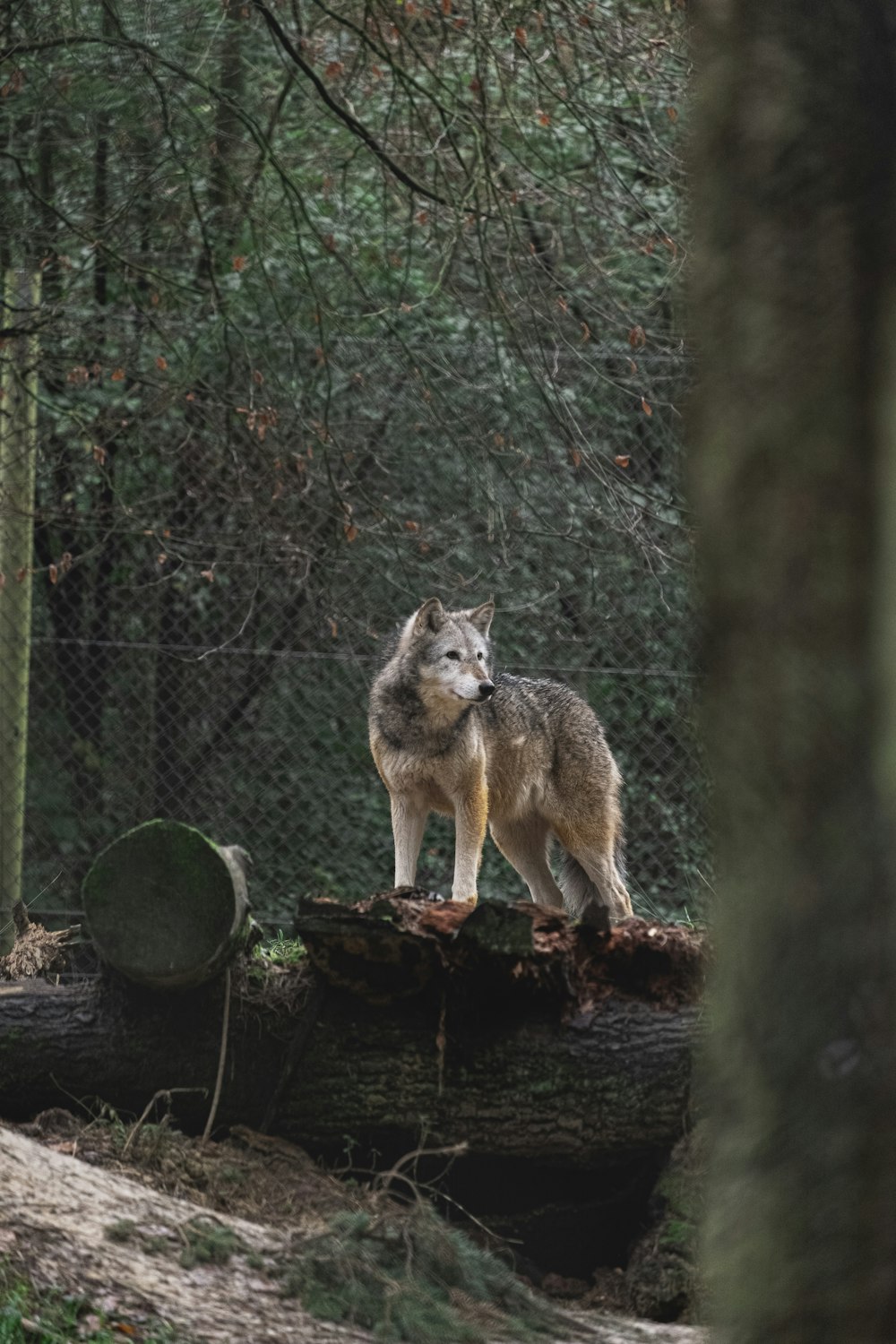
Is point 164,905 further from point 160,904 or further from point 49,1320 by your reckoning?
point 49,1320

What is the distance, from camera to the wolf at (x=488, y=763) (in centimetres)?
621

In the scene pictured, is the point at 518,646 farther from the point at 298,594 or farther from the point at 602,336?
the point at 602,336

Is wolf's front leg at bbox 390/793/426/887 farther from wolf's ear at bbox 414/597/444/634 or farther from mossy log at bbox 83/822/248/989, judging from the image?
mossy log at bbox 83/822/248/989

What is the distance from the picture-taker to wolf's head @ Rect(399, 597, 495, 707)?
621 centimetres

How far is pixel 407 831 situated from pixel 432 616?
94cm

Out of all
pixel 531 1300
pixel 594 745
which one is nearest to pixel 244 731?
pixel 594 745

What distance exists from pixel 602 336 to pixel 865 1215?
7065 millimetres

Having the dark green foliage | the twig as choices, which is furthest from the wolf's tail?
the dark green foliage

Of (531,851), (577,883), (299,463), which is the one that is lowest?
(577,883)

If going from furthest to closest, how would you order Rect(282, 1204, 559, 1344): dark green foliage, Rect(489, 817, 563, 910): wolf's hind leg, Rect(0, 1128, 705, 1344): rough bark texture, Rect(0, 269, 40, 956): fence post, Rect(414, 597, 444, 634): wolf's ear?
Rect(0, 269, 40, 956): fence post → Rect(489, 817, 563, 910): wolf's hind leg → Rect(414, 597, 444, 634): wolf's ear → Rect(282, 1204, 559, 1344): dark green foliage → Rect(0, 1128, 705, 1344): rough bark texture

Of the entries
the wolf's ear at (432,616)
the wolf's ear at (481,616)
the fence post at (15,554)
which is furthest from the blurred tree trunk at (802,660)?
the fence post at (15,554)

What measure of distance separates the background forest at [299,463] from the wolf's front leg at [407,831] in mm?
1213

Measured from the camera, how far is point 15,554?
297 inches

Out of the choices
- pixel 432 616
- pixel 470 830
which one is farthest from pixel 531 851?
pixel 432 616
